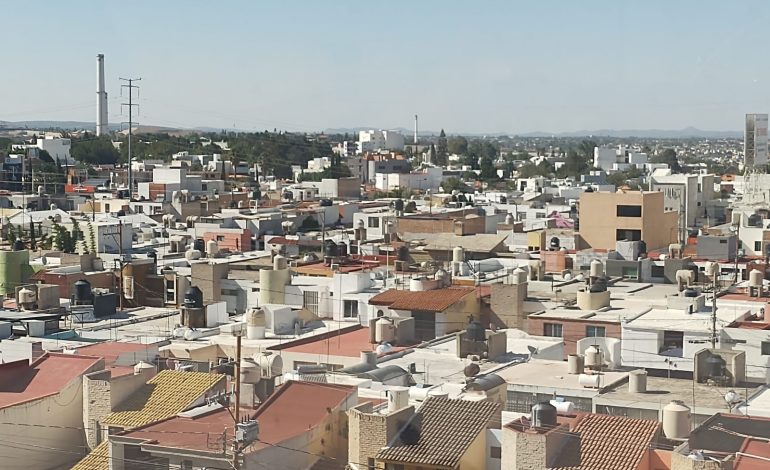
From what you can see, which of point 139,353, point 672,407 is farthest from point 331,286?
point 672,407

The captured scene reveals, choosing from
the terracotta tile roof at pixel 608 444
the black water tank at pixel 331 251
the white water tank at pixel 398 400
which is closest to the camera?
the terracotta tile roof at pixel 608 444

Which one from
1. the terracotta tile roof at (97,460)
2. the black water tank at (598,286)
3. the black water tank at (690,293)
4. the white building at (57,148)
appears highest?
the white building at (57,148)

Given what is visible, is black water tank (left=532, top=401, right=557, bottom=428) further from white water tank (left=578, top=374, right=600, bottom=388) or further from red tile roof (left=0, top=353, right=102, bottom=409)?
red tile roof (left=0, top=353, right=102, bottom=409)

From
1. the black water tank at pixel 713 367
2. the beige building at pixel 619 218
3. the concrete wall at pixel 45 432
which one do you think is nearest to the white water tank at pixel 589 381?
the black water tank at pixel 713 367

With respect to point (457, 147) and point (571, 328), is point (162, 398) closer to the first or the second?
point (571, 328)

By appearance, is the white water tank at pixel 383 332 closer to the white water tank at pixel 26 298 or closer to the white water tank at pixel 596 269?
the white water tank at pixel 26 298

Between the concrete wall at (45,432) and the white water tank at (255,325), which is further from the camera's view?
the white water tank at (255,325)

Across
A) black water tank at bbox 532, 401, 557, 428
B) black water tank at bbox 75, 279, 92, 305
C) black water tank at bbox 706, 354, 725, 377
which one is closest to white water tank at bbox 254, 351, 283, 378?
black water tank at bbox 532, 401, 557, 428

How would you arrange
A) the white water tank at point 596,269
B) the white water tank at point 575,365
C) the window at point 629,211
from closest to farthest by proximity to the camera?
the white water tank at point 575,365, the white water tank at point 596,269, the window at point 629,211
